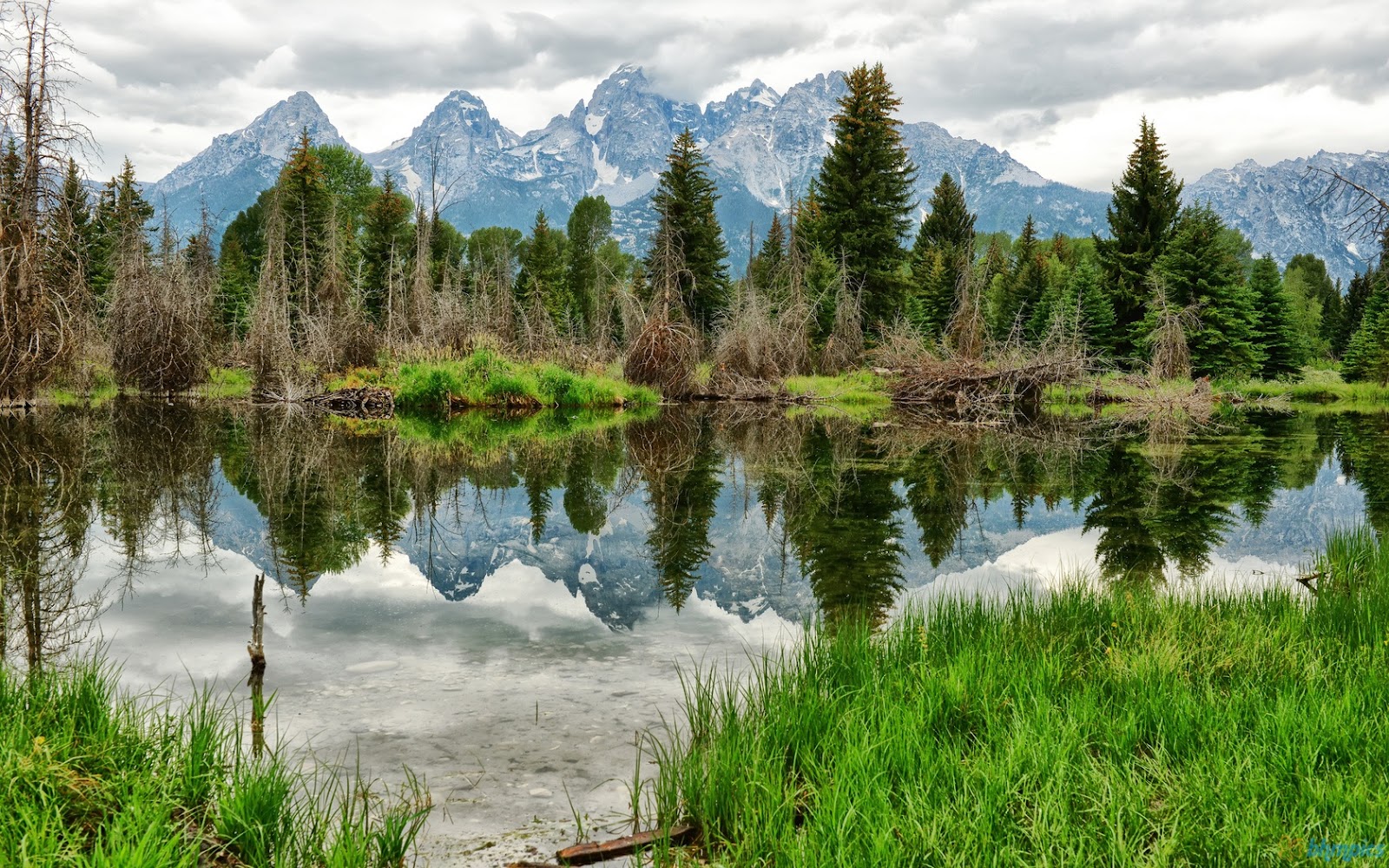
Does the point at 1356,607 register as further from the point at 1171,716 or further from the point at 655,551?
the point at 655,551

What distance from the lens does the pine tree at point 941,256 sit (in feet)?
156

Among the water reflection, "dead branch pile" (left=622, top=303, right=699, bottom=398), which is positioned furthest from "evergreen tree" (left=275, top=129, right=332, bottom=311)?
the water reflection

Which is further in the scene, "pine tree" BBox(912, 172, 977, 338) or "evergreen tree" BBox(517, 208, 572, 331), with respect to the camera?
"evergreen tree" BBox(517, 208, 572, 331)

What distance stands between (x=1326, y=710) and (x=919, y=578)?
4079 millimetres

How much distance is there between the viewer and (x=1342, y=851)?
2621mm

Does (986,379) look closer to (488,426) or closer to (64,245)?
(488,426)

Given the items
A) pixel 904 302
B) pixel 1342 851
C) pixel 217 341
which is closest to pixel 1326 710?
pixel 1342 851

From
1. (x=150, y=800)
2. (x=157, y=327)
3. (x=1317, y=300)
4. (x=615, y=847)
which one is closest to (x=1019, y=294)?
(x=157, y=327)

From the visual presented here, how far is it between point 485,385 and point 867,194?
2329 centimetres

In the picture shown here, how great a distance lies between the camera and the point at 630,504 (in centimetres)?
1143

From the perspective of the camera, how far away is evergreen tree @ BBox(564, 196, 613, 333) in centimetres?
6800

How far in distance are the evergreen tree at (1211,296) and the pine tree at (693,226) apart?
19.8 m

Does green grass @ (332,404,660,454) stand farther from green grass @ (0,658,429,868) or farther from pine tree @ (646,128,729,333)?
green grass @ (0,658,429,868)

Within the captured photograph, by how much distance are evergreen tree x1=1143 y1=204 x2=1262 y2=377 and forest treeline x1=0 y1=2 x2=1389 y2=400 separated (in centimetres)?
11
